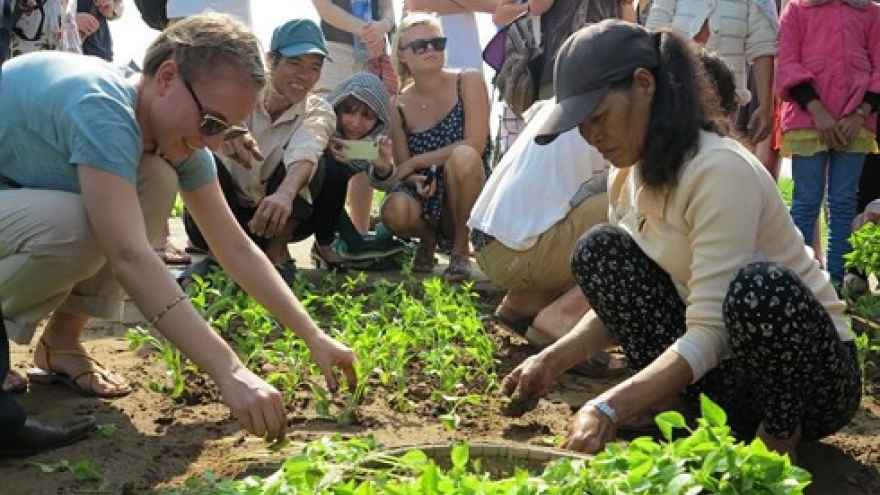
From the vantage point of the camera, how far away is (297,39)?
18.5 feet

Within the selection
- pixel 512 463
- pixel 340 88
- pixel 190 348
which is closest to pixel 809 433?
pixel 512 463

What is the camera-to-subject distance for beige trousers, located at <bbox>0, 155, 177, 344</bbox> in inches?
133

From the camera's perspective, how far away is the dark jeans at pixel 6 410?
10.3ft

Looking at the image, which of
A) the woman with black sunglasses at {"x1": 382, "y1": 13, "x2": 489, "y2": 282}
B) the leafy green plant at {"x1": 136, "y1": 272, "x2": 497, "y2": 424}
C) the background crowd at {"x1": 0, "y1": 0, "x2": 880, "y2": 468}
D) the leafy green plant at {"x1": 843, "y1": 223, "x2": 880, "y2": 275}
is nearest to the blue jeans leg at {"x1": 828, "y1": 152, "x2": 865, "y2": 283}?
the background crowd at {"x1": 0, "y1": 0, "x2": 880, "y2": 468}

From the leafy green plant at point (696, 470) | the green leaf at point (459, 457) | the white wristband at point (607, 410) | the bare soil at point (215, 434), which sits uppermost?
the leafy green plant at point (696, 470)

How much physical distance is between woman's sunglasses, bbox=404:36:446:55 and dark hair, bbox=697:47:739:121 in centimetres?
297

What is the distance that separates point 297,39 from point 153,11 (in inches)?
43.1

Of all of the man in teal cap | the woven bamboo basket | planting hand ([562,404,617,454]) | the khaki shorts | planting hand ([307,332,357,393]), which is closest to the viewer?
the woven bamboo basket

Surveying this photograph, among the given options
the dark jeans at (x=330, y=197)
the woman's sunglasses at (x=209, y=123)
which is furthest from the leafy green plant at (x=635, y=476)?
the dark jeans at (x=330, y=197)

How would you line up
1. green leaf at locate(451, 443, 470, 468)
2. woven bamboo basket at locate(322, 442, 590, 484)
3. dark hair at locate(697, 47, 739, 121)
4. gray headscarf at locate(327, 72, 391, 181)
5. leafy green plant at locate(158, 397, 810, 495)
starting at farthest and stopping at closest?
gray headscarf at locate(327, 72, 391, 181) → dark hair at locate(697, 47, 739, 121) → woven bamboo basket at locate(322, 442, 590, 484) → green leaf at locate(451, 443, 470, 468) → leafy green plant at locate(158, 397, 810, 495)

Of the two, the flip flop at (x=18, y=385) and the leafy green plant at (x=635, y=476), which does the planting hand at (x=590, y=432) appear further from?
the flip flop at (x=18, y=385)

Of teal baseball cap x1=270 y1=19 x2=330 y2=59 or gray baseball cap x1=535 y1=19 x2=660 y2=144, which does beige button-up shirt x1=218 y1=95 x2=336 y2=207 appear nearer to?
teal baseball cap x1=270 y1=19 x2=330 y2=59

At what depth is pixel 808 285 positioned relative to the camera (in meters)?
3.28

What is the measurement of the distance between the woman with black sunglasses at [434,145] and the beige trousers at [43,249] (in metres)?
2.61
